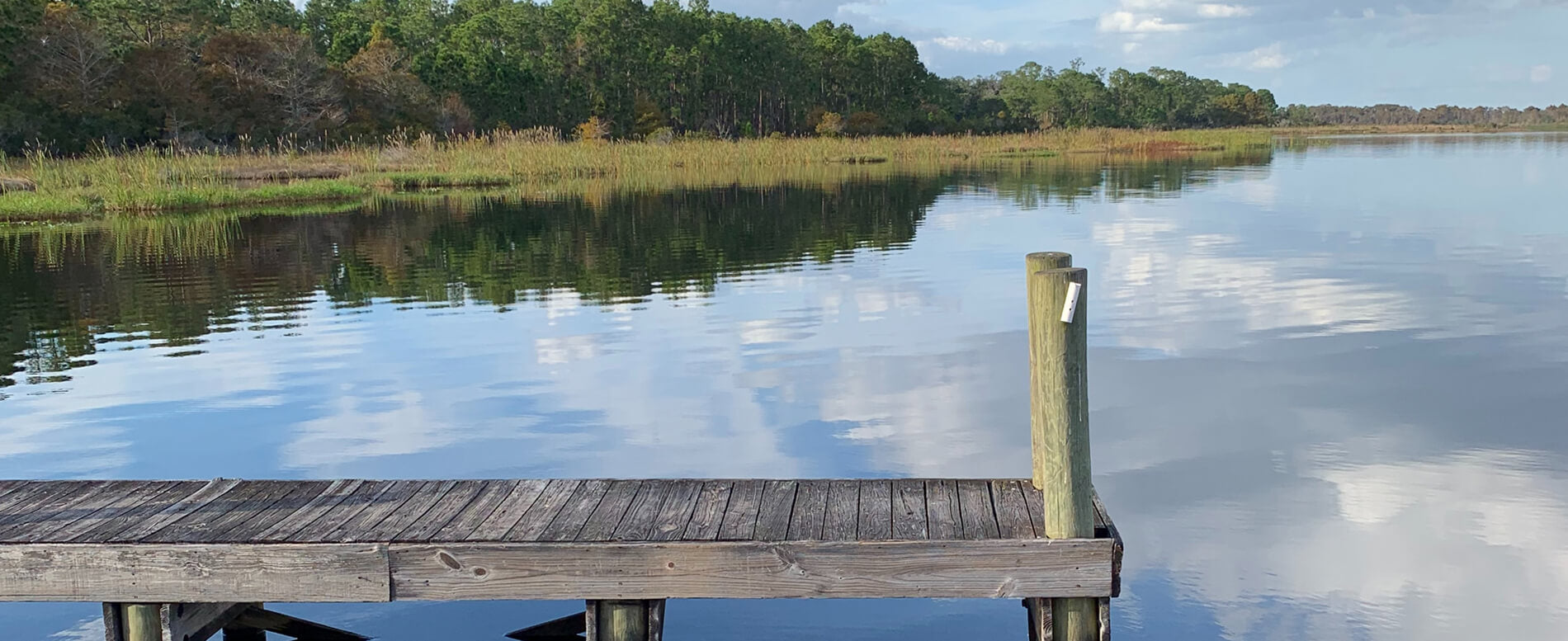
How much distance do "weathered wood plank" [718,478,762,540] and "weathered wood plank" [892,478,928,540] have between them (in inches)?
19.0

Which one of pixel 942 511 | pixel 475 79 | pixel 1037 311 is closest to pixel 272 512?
pixel 942 511

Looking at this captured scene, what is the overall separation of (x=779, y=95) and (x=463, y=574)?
75.2m

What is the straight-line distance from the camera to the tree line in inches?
1419

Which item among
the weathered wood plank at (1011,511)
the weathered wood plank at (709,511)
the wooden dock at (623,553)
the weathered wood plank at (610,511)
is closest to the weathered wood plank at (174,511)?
the wooden dock at (623,553)

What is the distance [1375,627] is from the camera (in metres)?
4.80

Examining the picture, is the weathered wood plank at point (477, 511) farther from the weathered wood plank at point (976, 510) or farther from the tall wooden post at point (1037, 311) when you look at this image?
the tall wooden post at point (1037, 311)

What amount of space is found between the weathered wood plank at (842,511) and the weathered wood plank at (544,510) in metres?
0.96

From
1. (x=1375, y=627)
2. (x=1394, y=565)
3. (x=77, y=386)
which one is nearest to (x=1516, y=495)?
(x=1394, y=565)

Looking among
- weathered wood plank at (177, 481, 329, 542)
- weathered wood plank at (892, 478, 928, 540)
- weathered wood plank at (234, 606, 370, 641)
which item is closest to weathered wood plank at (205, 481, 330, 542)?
weathered wood plank at (177, 481, 329, 542)

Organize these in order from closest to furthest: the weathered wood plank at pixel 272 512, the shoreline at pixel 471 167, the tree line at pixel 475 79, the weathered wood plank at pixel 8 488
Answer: the weathered wood plank at pixel 272 512 → the weathered wood plank at pixel 8 488 → the shoreline at pixel 471 167 → the tree line at pixel 475 79

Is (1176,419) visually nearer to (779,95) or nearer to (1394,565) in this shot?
(1394,565)

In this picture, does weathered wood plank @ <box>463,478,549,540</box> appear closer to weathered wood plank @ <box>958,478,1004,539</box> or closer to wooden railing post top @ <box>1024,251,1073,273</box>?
weathered wood plank @ <box>958,478,1004,539</box>

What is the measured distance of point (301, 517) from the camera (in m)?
4.38

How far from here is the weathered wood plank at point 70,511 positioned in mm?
4152
